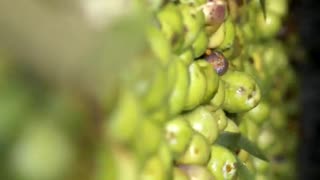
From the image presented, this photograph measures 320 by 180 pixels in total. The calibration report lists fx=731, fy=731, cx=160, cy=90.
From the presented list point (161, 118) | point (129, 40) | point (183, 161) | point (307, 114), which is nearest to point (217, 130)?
point (183, 161)

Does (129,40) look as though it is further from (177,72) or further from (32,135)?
(177,72)

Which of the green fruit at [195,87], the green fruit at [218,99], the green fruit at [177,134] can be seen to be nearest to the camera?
the green fruit at [177,134]

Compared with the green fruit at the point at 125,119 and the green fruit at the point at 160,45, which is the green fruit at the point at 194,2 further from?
the green fruit at the point at 125,119

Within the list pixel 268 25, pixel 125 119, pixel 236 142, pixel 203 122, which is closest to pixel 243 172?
pixel 236 142

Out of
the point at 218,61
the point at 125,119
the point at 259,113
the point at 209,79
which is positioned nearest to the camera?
the point at 125,119

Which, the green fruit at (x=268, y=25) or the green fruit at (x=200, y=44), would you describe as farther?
the green fruit at (x=268, y=25)

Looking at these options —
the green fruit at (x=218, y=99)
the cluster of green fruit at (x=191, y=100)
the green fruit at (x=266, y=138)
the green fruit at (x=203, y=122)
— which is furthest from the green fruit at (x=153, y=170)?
the green fruit at (x=266, y=138)

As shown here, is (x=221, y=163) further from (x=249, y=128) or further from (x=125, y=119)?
(x=125, y=119)

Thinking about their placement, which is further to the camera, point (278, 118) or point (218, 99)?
point (278, 118)
